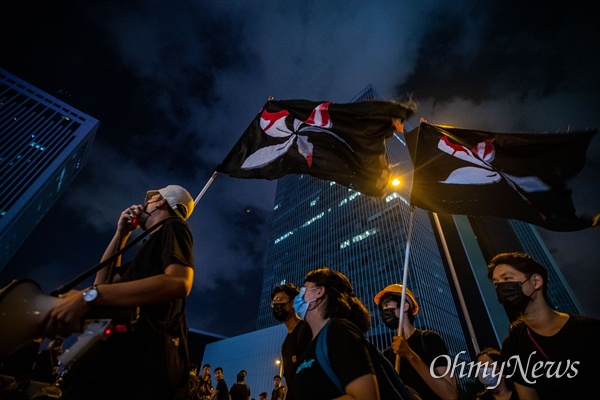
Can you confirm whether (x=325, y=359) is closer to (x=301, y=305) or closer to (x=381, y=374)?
(x=381, y=374)

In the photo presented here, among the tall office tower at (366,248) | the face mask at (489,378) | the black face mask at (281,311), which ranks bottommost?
the face mask at (489,378)

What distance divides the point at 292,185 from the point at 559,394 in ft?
334

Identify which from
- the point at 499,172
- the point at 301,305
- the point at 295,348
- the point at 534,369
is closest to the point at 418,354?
the point at 534,369

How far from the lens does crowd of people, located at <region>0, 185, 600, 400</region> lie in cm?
161

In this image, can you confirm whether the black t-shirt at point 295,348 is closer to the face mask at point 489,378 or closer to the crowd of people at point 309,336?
the crowd of people at point 309,336

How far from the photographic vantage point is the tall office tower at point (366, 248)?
5884 cm

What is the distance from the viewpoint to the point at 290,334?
435cm

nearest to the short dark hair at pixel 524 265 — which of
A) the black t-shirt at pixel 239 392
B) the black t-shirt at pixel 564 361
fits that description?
the black t-shirt at pixel 564 361

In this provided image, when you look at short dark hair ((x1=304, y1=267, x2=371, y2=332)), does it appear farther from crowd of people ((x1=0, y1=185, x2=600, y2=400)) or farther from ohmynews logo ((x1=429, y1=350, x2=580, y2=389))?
ohmynews logo ((x1=429, y1=350, x2=580, y2=389))

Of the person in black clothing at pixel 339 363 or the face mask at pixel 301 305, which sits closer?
the person in black clothing at pixel 339 363

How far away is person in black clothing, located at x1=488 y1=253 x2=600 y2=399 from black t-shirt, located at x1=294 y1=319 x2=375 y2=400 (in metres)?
2.27

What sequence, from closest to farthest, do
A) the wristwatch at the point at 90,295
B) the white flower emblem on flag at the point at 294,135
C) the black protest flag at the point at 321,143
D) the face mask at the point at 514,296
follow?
the wristwatch at the point at 90,295 < the face mask at the point at 514,296 < the black protest flag at the point at 321,143 < the white flower emblem on flag at the point at 294,135

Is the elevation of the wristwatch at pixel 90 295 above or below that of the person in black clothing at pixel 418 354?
below

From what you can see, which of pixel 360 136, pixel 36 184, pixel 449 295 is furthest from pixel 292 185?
pixel 360 136
